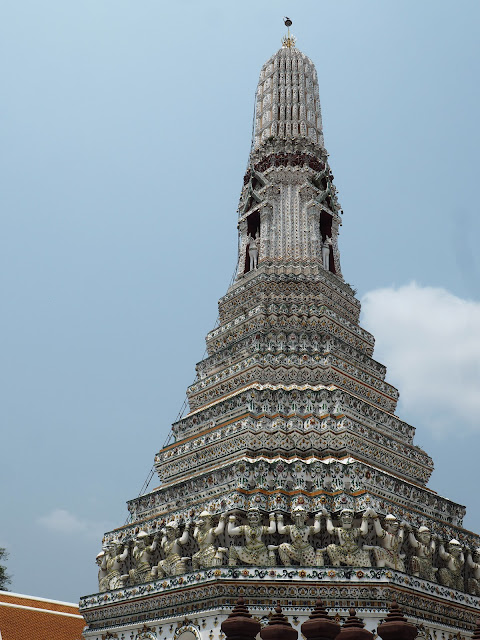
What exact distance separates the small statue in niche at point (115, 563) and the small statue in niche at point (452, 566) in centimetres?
792

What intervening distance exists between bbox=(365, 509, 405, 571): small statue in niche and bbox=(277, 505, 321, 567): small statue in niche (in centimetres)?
135

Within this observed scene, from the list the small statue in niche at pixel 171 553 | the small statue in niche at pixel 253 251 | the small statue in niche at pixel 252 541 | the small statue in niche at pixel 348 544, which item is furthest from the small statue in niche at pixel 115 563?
the small statue in niche at pixel 253 251

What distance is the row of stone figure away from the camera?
14688mm

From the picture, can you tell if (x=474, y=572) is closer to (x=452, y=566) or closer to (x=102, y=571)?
(x=452, y=566)

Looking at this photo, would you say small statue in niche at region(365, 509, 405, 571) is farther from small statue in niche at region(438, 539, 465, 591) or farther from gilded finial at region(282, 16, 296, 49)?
gilded finial at region(282, 16, 296, 49)

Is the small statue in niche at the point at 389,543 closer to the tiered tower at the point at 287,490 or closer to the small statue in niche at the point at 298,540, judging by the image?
the tiered tower at the point at 287,490

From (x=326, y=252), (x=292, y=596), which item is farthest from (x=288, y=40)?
(x=292, y=596)

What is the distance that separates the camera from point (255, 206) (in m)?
25.3

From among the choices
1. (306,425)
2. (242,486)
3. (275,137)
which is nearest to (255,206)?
(275,137)

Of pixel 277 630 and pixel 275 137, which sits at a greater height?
pixel 275 137

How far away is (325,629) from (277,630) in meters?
0.67

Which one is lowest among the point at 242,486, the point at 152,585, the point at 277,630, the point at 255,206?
the point at 277,630

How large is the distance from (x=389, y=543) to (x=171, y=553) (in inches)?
204

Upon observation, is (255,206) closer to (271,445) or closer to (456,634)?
(271,445)
